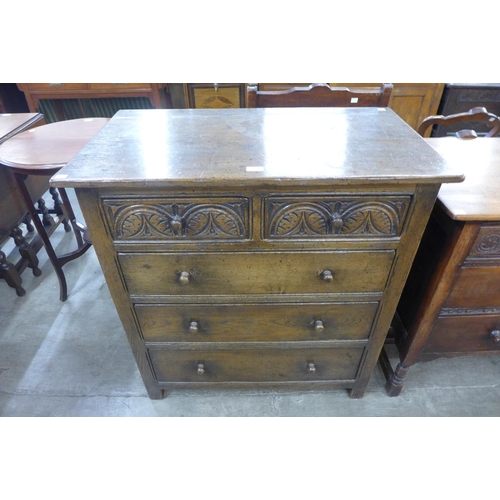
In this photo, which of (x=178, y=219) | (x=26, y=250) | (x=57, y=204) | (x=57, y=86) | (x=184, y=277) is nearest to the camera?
(x=178, y=219)

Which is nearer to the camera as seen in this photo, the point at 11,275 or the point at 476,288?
the point at 476,288

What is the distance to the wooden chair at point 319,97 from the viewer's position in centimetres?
157

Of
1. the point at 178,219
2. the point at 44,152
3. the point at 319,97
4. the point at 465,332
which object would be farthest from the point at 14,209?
the point at 465,332

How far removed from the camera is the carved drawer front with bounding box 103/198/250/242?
899 mm

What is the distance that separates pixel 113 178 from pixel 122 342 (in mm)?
1231

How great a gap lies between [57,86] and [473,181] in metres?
3.17

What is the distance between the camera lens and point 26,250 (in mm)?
2076

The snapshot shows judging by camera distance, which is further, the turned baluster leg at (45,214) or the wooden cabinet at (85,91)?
the wooden cabinet at (85,91)

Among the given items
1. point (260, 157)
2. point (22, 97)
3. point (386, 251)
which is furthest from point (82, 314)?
point (22, 97)

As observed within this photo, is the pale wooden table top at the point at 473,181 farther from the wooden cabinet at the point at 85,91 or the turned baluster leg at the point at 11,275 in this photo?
the wooden cabinet at the point at 85,91

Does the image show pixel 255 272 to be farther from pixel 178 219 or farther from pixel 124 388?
pixel 124 388

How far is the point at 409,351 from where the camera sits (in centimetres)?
134

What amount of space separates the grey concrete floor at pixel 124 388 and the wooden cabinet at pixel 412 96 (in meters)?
2.19

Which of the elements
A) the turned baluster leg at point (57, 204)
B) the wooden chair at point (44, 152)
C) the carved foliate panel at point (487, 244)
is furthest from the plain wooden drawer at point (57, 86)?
the carved foliate panel at point (487, 244)
